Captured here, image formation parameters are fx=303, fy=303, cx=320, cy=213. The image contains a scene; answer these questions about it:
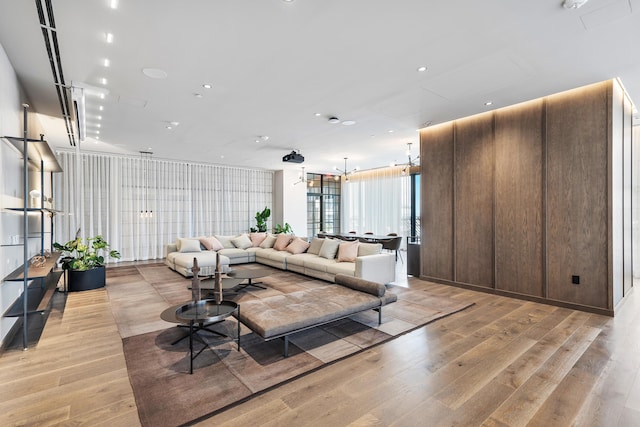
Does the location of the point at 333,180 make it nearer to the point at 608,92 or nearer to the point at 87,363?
the point at 608,92

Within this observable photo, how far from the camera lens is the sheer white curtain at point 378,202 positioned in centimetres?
1120

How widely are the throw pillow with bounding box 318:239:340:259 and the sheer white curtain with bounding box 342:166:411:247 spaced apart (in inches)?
215

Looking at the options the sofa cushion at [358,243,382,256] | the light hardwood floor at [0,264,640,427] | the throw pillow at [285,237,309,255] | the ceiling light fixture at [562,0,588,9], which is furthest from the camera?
the throw pillow at [285,237,309,255]

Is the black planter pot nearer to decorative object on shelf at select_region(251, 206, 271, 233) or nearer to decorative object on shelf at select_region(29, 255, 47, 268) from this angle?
decorative object on shelf at select_region(29, 255, 47, 268)

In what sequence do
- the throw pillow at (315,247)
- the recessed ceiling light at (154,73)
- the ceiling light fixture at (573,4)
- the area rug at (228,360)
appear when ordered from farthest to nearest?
the throw pillow at (315,247) → the recessed ceiling light at (154,73) → the ceiling light fixture at (573,4) → the area rug at (228,360)

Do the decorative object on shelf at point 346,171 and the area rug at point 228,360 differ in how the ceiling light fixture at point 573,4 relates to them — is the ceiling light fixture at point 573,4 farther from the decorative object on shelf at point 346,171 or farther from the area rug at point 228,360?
the decorative object on shelf at point 346,171

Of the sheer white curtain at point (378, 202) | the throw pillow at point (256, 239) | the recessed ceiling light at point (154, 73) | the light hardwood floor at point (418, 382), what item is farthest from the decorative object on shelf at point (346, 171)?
the light hardwood floor at point (418, 382)

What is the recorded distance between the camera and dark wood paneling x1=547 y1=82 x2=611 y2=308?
415 cm

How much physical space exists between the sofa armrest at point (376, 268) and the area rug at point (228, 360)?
1028 mm

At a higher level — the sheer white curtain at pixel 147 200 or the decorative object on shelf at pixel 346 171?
the decorative object on shelf at pixel 346 171

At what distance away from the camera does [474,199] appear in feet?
18.1

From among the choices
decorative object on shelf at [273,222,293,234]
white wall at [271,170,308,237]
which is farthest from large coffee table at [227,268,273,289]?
white wall at [271,170,308,237]

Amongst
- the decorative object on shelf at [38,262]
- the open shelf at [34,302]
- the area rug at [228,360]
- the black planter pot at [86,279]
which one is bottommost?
the area rug at [228,360]

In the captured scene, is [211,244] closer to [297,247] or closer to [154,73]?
[297,247]
